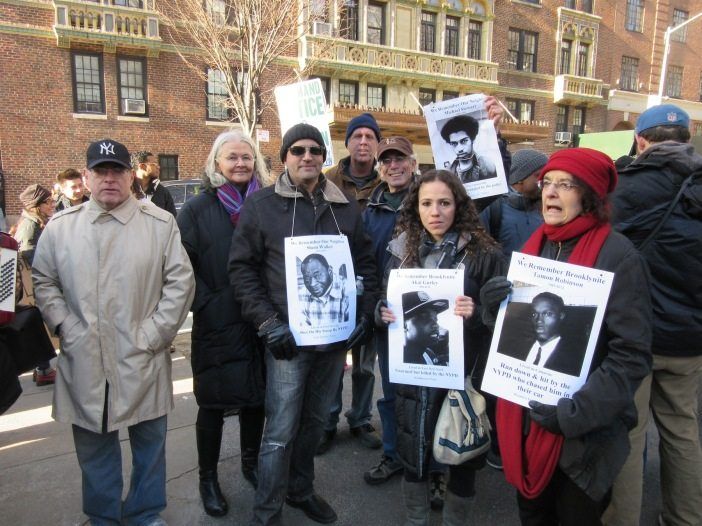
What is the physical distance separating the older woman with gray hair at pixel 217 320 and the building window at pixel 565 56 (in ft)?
86.5

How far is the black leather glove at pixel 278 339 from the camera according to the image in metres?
2.44

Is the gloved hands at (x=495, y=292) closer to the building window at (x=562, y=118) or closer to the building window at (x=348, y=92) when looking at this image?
the building window at (x=348, y=92)

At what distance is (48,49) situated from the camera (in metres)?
15.0

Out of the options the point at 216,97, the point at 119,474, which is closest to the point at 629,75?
the point at 216,97

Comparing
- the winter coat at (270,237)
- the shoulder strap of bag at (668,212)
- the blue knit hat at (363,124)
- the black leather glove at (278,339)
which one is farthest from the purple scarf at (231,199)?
the shoulder strap of bag at (668,212)

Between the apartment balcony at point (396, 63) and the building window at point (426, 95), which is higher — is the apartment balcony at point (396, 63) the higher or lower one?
the higher one

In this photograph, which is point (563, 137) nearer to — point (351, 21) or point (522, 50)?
point (522, 50)

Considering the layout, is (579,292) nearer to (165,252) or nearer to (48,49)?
(165,252)

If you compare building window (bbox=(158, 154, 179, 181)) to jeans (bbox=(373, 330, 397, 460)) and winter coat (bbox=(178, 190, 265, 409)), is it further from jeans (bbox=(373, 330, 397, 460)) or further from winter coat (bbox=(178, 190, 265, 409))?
jeans (bbox=(373, 330, 397, 460))

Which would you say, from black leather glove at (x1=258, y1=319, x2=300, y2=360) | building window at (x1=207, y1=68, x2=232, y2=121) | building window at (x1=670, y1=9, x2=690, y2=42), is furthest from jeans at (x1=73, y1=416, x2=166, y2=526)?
building window at (x1=670, y1=9, x2=690, y2=42)

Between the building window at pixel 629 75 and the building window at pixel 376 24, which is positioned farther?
the building window at pixel 629 75

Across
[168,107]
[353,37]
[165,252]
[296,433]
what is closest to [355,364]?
[296,433]

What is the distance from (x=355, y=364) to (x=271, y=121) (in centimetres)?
1621

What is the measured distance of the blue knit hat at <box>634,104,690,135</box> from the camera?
2.61 metres
